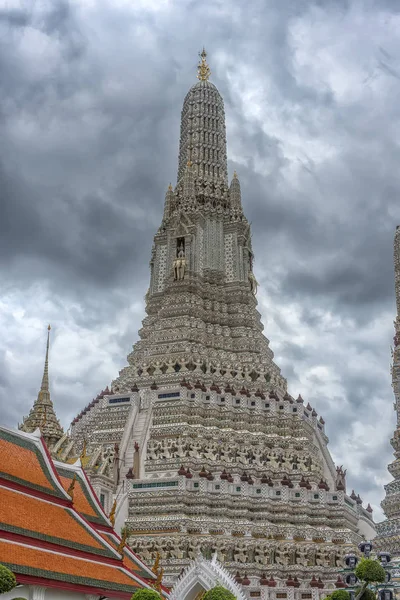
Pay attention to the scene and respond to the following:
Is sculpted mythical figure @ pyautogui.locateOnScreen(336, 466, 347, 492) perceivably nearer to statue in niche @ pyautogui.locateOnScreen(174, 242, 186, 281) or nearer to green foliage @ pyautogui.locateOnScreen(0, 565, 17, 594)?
statue in niche @ pyautogui.locateOnScreen(174, 242, 186, 281)

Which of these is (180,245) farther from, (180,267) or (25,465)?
(25,465)

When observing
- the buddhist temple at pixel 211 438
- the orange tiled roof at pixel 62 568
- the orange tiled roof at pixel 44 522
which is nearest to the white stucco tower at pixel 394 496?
the buddhist temple at pixel 211 438

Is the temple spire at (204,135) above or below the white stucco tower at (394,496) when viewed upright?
above

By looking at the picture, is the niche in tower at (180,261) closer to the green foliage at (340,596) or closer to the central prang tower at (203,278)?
the central prang tower at (203,278)

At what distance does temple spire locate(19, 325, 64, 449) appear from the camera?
54.0 m

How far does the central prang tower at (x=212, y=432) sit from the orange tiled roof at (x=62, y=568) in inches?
337

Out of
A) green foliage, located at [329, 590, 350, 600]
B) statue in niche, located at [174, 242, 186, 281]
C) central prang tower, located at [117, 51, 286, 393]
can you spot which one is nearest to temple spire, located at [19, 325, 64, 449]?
central prang tower, located at [117, 51, 286, 393]

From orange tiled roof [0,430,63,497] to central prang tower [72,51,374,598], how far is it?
7.80 meters

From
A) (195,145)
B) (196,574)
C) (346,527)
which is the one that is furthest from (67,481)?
(195,145)

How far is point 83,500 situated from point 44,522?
5.40 meters

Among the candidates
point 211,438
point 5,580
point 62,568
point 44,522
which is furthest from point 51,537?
point 211,438

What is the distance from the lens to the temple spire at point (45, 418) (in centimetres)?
5397

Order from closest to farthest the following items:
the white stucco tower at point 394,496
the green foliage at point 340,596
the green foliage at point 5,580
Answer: the green foliage at point 5,580
the green foliage at point 340,596
the white stucco tower at point 394,496

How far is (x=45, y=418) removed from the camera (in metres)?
55.5
